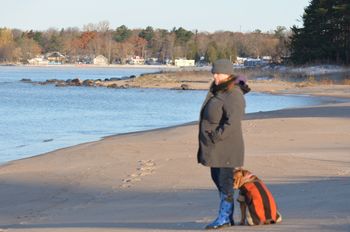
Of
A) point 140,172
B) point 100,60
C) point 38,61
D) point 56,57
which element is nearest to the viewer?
point 140,172

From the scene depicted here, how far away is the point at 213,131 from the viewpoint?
817 centimetres

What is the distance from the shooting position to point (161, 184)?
1266 cm

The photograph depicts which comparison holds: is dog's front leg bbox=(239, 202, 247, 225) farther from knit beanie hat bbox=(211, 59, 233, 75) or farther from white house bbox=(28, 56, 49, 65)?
white house bbox=(28, 56, 49, 65)

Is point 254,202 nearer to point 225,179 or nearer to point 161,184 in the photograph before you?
point 225,179

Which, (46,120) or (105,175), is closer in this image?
(105,175)

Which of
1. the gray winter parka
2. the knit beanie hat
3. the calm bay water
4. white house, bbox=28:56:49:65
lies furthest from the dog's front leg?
white house, bbox=28:56:49:65

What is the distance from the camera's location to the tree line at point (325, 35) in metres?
62.2

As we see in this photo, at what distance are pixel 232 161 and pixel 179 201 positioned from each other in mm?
2742

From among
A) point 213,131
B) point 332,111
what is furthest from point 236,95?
point 332,111

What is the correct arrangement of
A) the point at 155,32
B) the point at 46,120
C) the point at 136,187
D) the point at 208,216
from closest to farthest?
1. the point at 208,216
2. the point at 136,187
3. the point at 46,120
4. the point at 155,32

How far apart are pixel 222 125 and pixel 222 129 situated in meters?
0.05

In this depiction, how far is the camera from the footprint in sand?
1313 centimetres

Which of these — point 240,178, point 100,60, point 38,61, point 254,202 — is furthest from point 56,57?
point 254,202

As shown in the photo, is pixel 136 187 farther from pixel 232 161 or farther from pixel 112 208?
pixel 232 161
